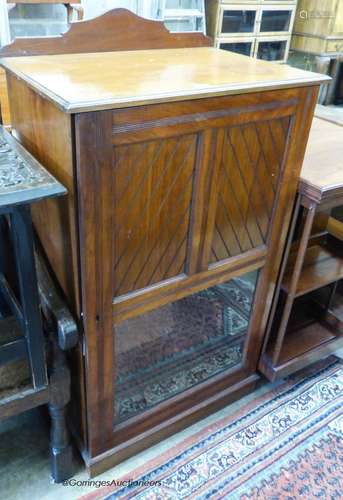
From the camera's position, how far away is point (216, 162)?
102 cm

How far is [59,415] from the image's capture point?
1177 mm

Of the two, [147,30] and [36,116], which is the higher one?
[147,30]

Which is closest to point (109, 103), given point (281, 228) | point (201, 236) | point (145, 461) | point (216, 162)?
point (216, 162)

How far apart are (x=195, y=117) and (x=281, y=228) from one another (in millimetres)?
476

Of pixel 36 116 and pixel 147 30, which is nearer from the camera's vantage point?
pixel 36 116

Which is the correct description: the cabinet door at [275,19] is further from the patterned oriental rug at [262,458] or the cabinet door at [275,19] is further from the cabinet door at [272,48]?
the patterned oriental rug at [262,458]

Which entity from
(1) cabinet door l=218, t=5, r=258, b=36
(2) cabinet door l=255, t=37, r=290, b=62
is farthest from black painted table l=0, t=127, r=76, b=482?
(2) cabinet door l=255, t=37, r=290, b=62

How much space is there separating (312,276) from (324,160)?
382 millimetres

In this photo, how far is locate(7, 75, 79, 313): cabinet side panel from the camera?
0.87m

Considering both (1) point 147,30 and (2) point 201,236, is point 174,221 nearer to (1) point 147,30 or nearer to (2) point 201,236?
(2) point 201,236

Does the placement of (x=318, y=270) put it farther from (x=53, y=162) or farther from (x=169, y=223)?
(x=53, y=162)

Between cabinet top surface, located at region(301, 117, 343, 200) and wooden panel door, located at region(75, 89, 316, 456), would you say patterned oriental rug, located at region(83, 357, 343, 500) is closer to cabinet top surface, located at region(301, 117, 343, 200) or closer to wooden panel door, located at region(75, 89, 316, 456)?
wooden panel door, located at region(75, 89, 316, 456)

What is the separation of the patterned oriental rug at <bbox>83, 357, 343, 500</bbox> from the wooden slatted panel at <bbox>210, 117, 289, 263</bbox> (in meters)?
0.63

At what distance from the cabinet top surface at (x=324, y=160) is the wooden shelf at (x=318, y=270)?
0.34m
